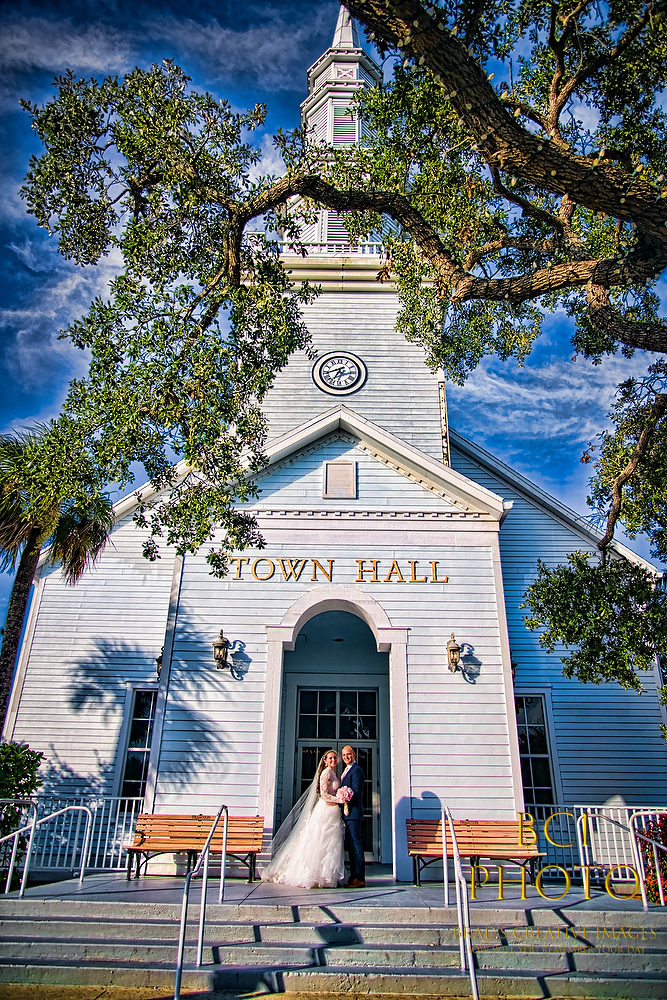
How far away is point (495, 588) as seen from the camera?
11555mm

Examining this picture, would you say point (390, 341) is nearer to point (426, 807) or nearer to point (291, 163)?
point (291, 163)

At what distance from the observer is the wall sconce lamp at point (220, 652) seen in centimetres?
1092

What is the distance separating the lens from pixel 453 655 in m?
10.8

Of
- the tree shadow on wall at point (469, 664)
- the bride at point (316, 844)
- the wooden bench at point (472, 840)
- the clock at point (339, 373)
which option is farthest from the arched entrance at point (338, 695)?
the clock at point (339, 373)

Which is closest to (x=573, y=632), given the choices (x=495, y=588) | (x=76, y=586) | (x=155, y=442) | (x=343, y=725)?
(x=495, y=588)

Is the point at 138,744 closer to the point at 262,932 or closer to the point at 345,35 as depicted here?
the point at 262,932

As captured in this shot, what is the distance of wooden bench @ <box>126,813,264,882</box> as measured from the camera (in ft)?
30.8

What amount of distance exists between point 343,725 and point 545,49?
11.1 metres

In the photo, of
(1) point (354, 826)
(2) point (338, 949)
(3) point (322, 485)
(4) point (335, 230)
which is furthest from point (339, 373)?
(2) point (338, 949)

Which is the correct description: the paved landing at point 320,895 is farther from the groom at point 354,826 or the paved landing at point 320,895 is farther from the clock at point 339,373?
the clock at point 339,373

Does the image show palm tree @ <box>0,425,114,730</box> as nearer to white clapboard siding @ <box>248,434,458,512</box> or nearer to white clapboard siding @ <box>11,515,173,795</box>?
white clapboard siding @ <box>11,515,173,795</box>

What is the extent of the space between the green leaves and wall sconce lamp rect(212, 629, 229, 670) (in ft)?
15.8

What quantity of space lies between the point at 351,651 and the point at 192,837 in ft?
16.3

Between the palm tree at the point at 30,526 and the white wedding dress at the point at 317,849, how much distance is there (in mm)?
4365
